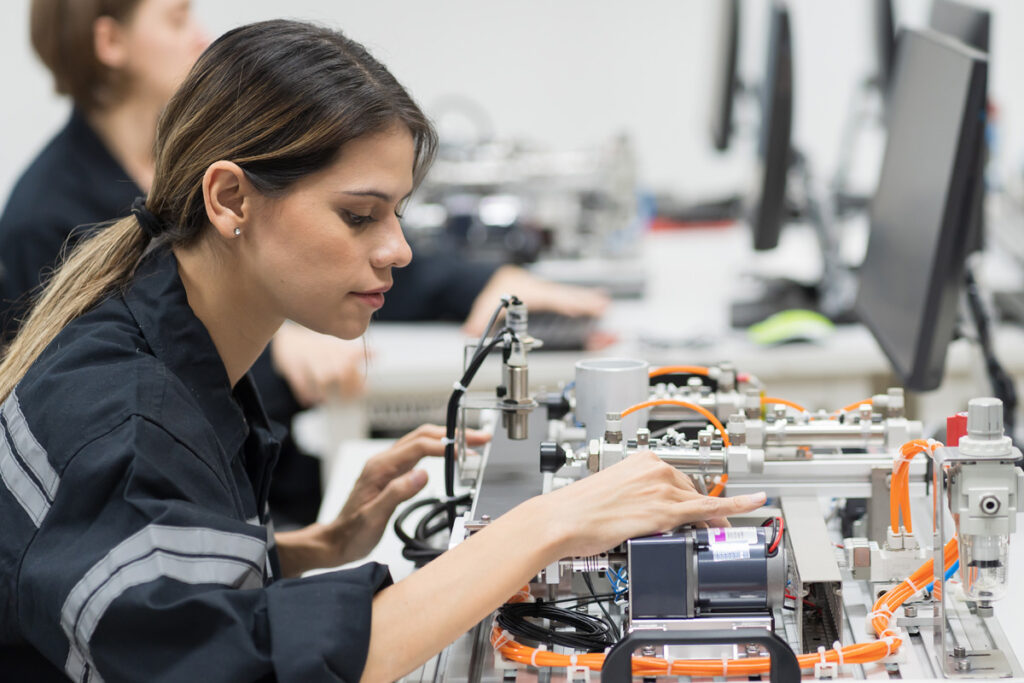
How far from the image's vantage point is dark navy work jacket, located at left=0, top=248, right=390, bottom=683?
3.14ft

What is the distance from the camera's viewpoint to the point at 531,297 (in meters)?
2.59

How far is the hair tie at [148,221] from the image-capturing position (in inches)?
50.1

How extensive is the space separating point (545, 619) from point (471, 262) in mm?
1751

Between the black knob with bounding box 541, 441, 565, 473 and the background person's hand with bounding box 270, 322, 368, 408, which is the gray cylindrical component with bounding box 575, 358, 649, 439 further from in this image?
the background person's hand with bounding box 270, 322, 368, 408

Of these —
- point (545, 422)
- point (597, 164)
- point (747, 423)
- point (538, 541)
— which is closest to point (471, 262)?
point (597, 164)

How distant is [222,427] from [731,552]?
0.55m

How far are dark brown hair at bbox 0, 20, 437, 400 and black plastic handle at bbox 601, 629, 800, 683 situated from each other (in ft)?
1.77

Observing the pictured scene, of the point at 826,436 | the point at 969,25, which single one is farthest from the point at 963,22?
the point at 826,436

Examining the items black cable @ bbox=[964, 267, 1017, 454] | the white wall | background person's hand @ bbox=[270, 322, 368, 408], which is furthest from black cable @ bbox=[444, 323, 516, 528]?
the white wall

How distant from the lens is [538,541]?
1.04 m

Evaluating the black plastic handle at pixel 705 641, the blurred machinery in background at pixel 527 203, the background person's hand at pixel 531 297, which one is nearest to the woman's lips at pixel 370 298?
the black plastic handle at pixel 705 641

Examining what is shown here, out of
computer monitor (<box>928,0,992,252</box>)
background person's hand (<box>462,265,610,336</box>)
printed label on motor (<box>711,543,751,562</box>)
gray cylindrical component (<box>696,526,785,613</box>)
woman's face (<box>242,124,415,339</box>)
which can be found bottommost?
gray cylindrical component (<box>696,526,785,613</box>)

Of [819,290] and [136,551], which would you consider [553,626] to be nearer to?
[136,551]

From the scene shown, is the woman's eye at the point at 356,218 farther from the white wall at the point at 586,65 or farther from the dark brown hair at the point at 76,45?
the white wall at the point at 586,65
